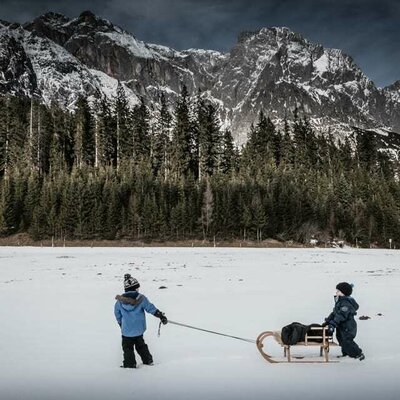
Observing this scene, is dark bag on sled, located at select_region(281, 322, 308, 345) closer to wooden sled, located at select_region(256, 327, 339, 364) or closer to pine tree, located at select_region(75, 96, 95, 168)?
wooden sled, located at select_region(256, 327, 339, 364)

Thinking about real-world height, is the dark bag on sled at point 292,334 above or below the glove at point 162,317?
below

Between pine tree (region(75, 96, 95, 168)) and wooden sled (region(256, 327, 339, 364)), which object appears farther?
pine tree (region(75, 96, 95, 168))

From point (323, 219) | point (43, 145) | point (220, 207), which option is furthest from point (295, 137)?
point (43, 145)

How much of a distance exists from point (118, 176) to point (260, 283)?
166ft

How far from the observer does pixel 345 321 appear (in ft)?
27.8

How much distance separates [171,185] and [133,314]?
184 ft

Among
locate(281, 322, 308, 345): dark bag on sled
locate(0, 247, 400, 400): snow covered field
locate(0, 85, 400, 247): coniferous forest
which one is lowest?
locate(0, 247, 400, 400): snow covered field

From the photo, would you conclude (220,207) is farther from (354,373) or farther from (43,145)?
(354,373)

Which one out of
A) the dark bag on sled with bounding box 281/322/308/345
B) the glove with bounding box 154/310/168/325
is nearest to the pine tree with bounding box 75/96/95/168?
the glove with bounding box 154/310/168/325

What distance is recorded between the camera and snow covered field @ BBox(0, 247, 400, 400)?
7.03m

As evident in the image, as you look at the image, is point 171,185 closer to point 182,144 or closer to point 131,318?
point 182,144

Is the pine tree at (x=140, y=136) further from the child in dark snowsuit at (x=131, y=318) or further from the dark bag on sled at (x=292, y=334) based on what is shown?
the dark bag on sled at (x=292, y=334)

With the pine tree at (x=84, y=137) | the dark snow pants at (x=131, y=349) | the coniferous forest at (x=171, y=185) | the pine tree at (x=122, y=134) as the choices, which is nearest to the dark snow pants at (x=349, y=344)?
the dark snow pants at (x=131, y=349)

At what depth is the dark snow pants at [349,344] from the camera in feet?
27.9
